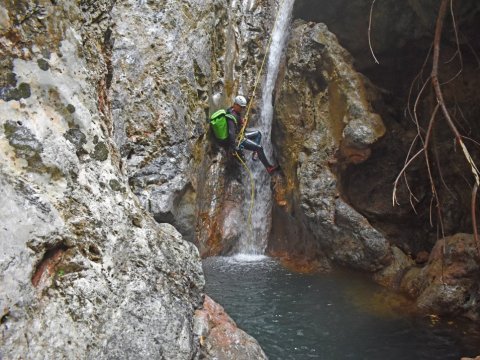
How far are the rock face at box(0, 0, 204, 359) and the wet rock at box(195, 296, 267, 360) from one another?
178 millimetres

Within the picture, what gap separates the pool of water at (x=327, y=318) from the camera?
18.6ft

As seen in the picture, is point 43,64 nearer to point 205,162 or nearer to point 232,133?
point 205,162

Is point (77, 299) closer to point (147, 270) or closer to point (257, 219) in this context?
point (147, 270)

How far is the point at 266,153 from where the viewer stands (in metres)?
10.1

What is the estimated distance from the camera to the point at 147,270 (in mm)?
3336

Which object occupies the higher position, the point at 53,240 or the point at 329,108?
the point at 329,108

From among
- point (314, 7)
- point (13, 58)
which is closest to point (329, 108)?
point (314, 7)

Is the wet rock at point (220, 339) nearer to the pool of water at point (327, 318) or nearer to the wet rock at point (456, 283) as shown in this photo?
the pool of water at point (327, 318)

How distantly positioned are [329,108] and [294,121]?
0.83 m

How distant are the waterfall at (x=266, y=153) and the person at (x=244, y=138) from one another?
48 centimetres

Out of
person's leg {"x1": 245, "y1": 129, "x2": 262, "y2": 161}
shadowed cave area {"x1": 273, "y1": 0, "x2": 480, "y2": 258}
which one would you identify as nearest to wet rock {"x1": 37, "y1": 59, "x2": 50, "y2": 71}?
person's leg {"x1": 245, "y1": 129, "x2": 262, "y2": 161}

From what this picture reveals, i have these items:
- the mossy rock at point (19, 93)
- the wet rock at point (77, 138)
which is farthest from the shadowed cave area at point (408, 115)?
the mossy rock at point (19, 93)

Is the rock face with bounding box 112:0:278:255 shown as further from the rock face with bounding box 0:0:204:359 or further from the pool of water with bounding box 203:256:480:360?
the rock face with bounding box 0:0:204:359

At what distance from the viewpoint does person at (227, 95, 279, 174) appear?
855 cm
